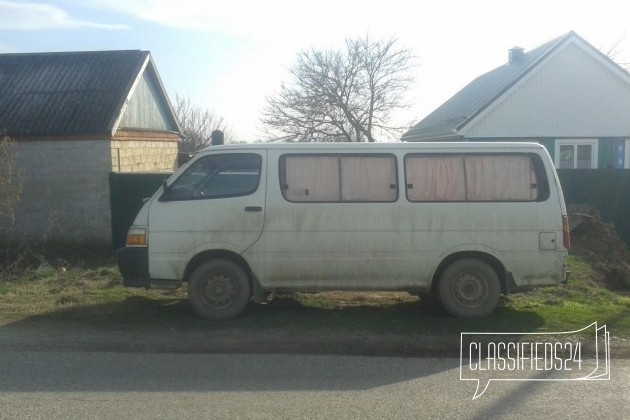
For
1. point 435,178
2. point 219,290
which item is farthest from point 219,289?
point 435,178

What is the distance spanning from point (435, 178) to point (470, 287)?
4.59 feet

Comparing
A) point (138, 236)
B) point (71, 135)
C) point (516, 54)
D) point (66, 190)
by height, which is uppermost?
point (516, 54)

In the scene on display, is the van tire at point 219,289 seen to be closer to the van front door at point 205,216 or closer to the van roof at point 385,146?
the van front door at point 205,216

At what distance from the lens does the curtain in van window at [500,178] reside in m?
8.59

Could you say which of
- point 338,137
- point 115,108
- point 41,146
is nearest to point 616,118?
point 338,137

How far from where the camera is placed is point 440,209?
8.50 meters

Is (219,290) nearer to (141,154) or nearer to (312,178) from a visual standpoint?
(312,178)

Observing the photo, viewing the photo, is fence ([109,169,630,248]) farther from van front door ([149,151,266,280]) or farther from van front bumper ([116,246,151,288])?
van front bumper ([116,246,151,288])

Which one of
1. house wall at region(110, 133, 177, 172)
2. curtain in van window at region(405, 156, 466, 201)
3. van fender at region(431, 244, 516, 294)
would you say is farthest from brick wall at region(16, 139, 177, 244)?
van fender at region(431, 244, 516, 294)

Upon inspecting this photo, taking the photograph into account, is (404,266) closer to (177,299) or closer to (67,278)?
(177,299)

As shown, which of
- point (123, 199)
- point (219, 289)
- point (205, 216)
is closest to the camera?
point (205, 216)

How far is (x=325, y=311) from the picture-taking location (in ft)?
29.9

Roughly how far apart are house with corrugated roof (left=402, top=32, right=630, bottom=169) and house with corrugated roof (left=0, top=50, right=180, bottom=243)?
11275 mm

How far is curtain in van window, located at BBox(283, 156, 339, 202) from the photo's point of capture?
8555 mm
